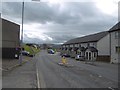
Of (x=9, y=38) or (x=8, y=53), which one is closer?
(x=9, y=38)

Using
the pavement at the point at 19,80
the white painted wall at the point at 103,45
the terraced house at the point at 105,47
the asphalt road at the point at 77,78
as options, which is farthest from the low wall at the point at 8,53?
the pavement at the point at 19,80

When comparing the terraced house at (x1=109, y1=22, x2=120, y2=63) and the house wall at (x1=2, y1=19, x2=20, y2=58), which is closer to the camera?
the terraced house at (x1=109, y1=22, x2=120, y2=63)

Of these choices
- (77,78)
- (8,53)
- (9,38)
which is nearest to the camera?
(77,78)

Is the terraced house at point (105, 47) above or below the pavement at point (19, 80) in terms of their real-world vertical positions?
above

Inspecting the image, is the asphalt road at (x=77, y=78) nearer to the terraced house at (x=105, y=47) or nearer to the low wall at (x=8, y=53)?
the terraced house at (x=105, y=47)

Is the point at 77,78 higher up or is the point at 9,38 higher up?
the point at 9,38

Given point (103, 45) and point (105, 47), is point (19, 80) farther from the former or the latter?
point (103, 45)

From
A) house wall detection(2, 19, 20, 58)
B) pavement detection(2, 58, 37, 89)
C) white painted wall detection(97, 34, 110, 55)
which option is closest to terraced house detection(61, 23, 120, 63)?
white painted wall detection(97, 34, 110, 55)

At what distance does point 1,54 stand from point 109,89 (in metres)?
38.6

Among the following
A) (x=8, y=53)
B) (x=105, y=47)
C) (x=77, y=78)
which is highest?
(x=105, y=47)

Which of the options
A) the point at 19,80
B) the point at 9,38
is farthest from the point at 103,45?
the point at 19,80

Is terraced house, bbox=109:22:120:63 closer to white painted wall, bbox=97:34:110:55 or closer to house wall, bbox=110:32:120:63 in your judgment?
house wall, bbox=110:32:120:63

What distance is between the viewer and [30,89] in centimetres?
1248

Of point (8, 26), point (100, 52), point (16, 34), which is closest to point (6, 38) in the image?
point (8, 26)
